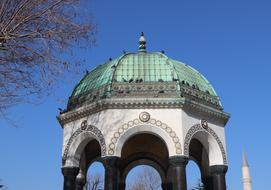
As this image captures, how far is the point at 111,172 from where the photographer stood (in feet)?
52.4

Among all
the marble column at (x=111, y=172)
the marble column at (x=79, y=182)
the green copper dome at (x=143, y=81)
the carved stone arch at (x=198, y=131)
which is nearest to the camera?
the marble column at (x=111, y=172)

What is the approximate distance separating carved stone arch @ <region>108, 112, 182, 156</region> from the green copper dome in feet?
3.21

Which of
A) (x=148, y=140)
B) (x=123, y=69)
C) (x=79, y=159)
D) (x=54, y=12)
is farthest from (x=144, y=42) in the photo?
(x=54, y=12)

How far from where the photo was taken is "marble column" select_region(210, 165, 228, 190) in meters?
17.5

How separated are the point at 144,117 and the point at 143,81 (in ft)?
5.23

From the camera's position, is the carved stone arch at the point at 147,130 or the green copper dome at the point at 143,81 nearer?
the carved stone arch at the point at 147,130

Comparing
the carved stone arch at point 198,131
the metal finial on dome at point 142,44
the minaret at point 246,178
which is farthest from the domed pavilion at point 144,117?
the minaret at point 246,178

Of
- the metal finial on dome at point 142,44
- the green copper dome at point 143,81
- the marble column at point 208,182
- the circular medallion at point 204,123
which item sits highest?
the metal finial on dome at point 142,44

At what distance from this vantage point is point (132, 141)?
803 inches

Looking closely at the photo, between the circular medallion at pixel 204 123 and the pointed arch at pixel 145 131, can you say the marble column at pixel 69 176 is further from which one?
the circular medallion at pixel 204 123

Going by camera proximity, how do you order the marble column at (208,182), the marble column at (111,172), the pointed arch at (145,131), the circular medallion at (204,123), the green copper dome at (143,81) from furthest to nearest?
the marble column at (208,182) → the circular medallion at (204,123) → the green copper dome at (143,81) → the pointed arch at (145,131) → the marble column at (111,172)

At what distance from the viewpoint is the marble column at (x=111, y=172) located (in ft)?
51.8

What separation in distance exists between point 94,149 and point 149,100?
14.8ft

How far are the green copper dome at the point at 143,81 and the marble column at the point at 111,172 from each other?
97.4 inches
